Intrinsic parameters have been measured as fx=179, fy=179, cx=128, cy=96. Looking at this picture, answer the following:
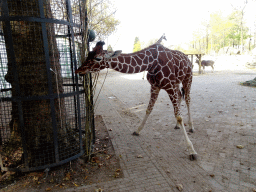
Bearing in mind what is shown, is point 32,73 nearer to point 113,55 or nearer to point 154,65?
point 113,55

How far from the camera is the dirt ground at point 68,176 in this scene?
286 cm

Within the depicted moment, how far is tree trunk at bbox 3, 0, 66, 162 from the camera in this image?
294cm

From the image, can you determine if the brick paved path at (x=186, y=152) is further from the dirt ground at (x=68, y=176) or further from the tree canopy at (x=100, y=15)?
the tree canopy at (x=100, y=15)

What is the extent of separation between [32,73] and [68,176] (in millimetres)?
1870

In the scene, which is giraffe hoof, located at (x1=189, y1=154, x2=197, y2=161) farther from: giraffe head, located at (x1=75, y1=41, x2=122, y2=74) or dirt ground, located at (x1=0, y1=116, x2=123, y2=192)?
giraffe head, located at (x1=75, y1=41, x2=122, y2=74)

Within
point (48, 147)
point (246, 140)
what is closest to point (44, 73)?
point (48, 147)

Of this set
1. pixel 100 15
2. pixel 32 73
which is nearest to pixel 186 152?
pixel 32 73

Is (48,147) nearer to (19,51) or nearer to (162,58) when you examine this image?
(19,51)

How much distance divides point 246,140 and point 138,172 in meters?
2.99

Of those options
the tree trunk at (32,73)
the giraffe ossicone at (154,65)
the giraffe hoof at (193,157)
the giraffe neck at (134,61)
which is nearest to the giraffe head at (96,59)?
the giraffe ossicone at (154,65)

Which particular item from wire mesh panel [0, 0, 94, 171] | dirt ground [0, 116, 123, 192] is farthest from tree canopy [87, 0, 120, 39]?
dirt ground [0, 116, 123, 192]

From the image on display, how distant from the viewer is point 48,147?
3.29 m

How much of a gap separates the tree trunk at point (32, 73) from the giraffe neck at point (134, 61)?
1.13 m

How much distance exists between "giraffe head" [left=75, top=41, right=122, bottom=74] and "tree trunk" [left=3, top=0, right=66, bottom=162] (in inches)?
19.9
